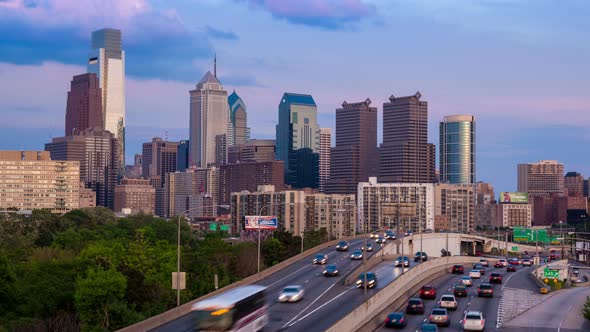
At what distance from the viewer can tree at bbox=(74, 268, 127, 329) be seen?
74.8m

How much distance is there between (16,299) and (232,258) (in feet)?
108

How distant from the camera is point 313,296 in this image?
74938 millimetres

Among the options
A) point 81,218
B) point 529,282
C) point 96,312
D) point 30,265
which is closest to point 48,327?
point 96,312

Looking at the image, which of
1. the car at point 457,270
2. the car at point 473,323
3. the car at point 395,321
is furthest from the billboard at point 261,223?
the car at point 473,323

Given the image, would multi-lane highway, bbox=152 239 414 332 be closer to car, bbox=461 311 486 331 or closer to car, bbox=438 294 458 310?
car, bbox=438 294 458 310

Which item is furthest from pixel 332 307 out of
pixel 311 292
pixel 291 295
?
pixel 311 292

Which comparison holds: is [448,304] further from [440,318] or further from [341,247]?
[341,247]

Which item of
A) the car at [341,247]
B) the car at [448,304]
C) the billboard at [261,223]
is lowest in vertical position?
the car at [448,304]

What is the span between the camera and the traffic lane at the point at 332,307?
5909 centimetres

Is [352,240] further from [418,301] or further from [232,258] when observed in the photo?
[418,301]

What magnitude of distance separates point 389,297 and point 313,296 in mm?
6520

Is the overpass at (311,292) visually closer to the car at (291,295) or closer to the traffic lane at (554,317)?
the car at (291,295)

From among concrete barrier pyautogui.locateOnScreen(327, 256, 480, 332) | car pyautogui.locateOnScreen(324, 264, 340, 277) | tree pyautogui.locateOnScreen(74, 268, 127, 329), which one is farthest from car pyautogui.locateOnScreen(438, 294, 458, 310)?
tree pyautogui.locateOnScreen(74, 268, 127, 329)

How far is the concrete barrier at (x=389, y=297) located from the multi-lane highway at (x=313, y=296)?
181 centimetres
